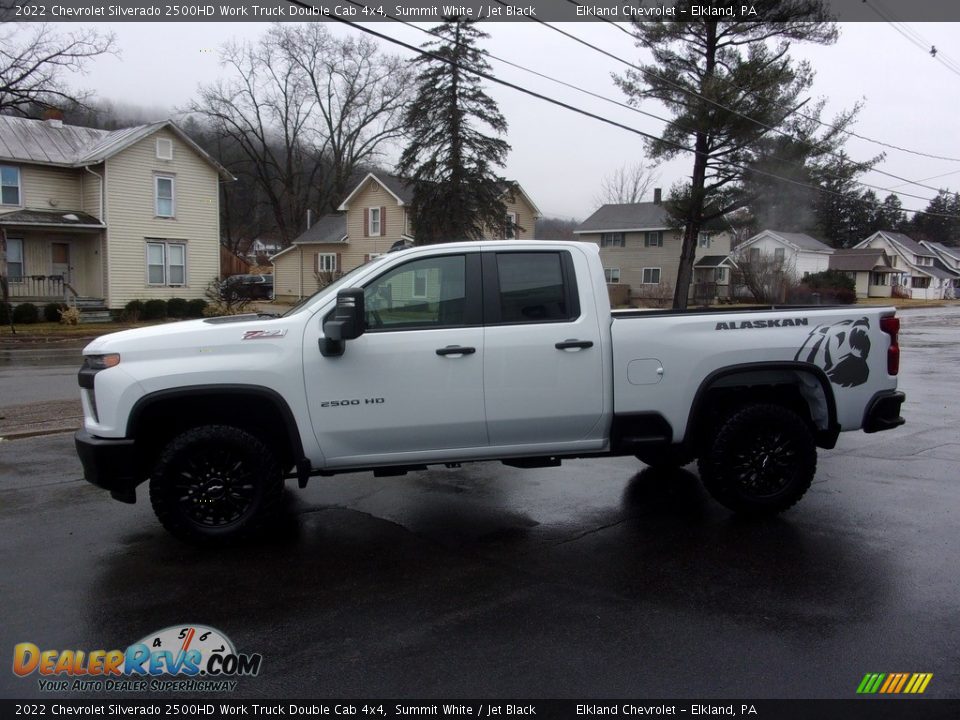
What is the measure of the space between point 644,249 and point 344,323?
2047 inches

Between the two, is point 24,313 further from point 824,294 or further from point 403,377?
point 824,294

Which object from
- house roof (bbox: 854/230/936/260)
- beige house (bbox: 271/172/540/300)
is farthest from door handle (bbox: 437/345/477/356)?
house roof (bbox: 854/230/936/260)

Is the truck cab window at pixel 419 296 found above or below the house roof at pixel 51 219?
below

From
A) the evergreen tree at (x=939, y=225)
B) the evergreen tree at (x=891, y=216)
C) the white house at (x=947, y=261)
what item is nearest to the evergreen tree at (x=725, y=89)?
the white house at (x=947, y=261)

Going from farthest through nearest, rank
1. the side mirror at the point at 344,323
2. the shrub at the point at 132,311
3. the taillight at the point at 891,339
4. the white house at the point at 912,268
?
the white house at the point at 912,268 → the shrub at the point at 132,311 → the taillight at the point at 891,339 → the side mirror at the point at 344,323

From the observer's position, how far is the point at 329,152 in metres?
67.4

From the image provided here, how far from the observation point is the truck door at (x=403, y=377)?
5391 millimetres

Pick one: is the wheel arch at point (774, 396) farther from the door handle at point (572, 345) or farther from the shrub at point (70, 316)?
the shrub at point (70, 316)

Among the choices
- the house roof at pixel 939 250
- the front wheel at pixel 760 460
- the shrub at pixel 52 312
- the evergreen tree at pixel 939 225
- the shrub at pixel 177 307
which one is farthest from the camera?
the evergreen tree at pixel 939 225

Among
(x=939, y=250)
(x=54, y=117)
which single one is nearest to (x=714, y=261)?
(x=54, y=117)

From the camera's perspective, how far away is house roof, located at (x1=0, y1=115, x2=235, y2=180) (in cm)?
3162

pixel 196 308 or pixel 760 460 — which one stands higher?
pixel 196 308

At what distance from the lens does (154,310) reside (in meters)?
32.7

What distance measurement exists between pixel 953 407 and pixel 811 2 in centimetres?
2180
